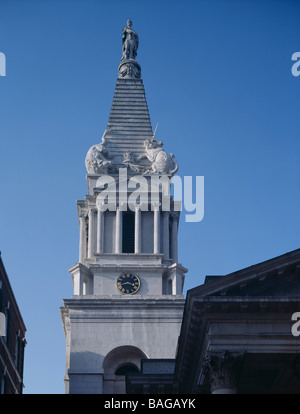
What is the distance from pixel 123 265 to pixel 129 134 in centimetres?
1325

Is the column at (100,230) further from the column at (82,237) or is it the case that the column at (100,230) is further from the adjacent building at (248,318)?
the adjacent building at (248,318)

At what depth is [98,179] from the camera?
84.1m

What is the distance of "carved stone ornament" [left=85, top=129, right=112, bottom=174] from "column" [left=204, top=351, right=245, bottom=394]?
3830cm

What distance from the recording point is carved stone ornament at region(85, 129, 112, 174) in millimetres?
84625

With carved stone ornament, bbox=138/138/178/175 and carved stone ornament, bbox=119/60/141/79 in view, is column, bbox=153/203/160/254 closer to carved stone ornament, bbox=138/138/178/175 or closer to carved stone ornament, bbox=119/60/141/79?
carved stone ornament, bbox=138/138/178/175

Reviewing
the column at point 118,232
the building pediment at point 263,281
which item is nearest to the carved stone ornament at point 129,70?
the column at point 118,232

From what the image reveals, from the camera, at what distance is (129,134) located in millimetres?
88188

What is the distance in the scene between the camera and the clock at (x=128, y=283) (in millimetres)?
79875

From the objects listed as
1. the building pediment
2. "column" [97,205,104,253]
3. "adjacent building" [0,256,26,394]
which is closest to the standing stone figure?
"column" [97,205,104,253]

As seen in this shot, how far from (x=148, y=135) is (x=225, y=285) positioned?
4154 cm

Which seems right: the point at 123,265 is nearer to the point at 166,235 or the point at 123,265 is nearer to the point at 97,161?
the point at 166,235

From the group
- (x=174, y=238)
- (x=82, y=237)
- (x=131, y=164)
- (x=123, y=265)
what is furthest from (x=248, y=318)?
(x=131, y=164)

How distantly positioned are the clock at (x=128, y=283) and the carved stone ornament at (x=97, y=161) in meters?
9.39
